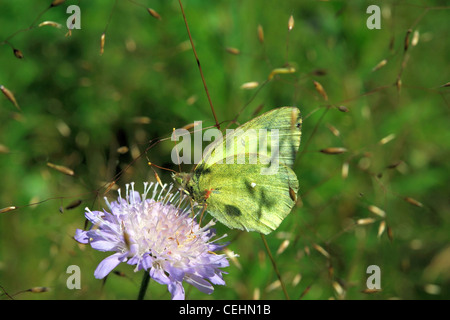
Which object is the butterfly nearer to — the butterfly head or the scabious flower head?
the butterfly head

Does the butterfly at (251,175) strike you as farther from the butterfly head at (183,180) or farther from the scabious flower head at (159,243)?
the scabious flower head at (159,243)

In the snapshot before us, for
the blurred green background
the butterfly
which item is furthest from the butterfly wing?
the blurred green background

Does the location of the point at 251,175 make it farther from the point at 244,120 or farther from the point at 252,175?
the point at 244,120

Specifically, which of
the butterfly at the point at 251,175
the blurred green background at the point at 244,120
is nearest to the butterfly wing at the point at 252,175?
the butterfly at the point at 251,175

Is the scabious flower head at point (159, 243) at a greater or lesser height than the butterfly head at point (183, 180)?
lesser

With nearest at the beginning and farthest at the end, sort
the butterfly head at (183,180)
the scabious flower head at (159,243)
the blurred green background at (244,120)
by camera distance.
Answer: the scabious flower head at (159,243) < the butterfly head at (183,180) < the blurred green background at (244,120)

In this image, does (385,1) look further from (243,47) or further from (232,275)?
(232,275)
